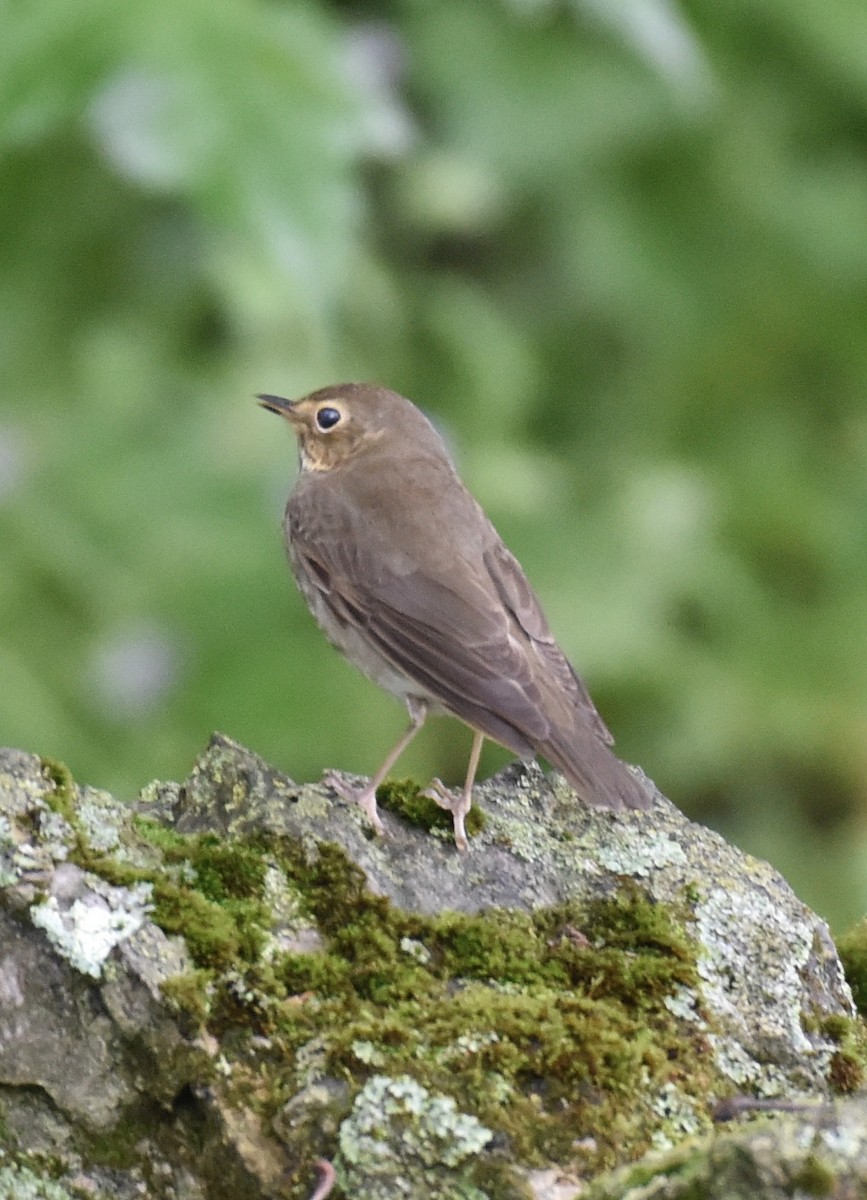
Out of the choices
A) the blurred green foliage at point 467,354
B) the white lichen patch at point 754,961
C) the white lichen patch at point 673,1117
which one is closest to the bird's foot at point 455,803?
the white lichen patch at point 754,961

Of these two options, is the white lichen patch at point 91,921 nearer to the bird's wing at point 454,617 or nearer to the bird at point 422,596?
the bird at point 422,596

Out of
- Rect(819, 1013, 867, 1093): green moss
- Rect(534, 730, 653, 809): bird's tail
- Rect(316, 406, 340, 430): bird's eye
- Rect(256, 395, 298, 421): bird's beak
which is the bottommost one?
Rect(819, 1013, 867, 1093): green moss

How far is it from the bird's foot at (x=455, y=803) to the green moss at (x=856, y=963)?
0.86 m

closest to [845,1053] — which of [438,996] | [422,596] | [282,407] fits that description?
[438,996]

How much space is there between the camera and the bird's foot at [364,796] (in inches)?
145

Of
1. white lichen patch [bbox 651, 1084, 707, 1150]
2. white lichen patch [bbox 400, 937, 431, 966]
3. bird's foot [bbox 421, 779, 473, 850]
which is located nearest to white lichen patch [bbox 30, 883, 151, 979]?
white lichen patch [bbox 400, 937, 431, 966]

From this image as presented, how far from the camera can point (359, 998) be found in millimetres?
3158

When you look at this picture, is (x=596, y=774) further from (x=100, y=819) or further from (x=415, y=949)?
(x=100, y=819)

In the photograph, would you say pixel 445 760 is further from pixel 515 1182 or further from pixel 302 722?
pixel 515 1182

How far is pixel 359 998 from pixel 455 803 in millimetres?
688

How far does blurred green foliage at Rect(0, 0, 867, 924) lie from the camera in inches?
182

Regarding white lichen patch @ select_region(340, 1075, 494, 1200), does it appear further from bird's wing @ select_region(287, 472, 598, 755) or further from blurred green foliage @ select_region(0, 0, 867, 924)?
blurred green foliage @ select_region(0, 0, 867, 924)

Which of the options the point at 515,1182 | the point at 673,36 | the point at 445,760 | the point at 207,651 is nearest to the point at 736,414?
the point at 445,760

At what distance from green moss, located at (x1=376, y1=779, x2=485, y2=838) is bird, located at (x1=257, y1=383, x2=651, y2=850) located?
21 mm
